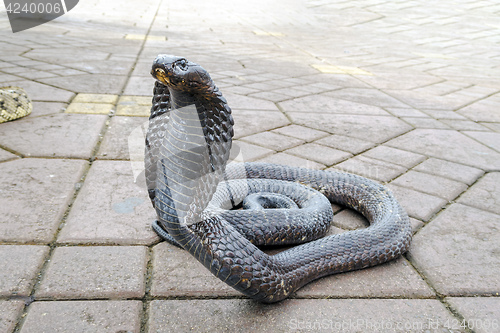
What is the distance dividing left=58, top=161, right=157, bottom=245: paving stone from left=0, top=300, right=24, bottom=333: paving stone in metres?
0.38

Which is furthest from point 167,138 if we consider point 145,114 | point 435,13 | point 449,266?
point 435,13

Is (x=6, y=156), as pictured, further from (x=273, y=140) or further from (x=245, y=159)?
(x=273, y=140)

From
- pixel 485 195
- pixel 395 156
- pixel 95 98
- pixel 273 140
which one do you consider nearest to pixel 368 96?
pixel 395 156

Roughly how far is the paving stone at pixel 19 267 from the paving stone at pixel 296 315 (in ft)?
1.48

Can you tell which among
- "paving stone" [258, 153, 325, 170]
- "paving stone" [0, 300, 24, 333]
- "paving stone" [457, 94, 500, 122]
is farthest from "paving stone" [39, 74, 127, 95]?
"paving stone" [457, 94, 500, 122]

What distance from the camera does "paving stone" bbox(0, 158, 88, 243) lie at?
182 centimetres

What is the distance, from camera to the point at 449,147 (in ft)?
10.5

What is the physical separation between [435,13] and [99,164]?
12.2 meters

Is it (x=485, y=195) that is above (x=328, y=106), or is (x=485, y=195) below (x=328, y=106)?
above

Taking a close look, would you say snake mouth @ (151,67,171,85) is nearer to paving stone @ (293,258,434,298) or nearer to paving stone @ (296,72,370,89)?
paving stone @ (293,258,434,298)

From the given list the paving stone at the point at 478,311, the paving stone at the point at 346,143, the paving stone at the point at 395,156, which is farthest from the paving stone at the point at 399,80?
the paving stone at the point at 478,311

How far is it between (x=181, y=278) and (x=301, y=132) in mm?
1920

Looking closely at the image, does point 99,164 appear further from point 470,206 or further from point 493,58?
point 493,58

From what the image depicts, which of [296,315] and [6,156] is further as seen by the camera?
[6,156]
